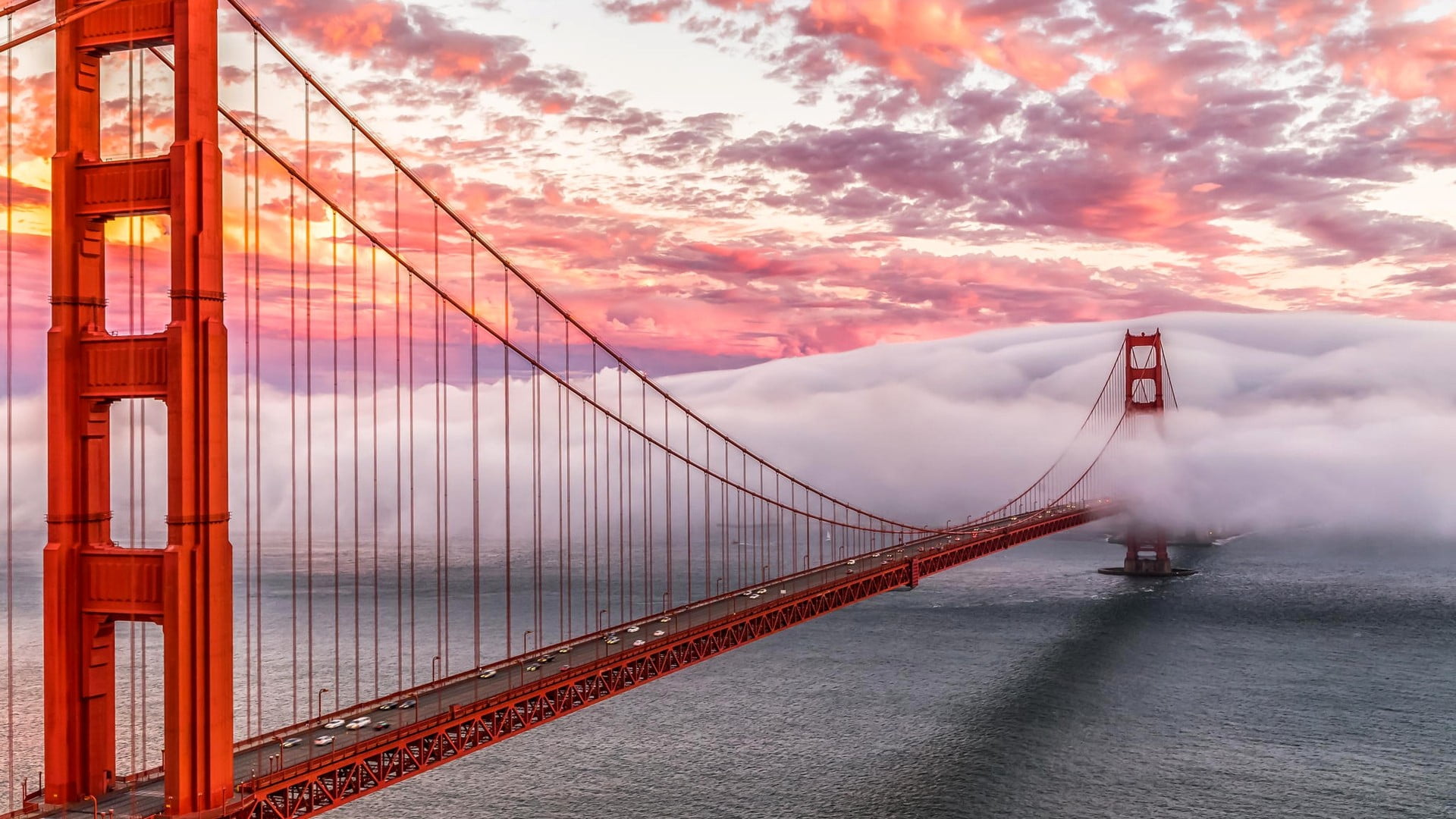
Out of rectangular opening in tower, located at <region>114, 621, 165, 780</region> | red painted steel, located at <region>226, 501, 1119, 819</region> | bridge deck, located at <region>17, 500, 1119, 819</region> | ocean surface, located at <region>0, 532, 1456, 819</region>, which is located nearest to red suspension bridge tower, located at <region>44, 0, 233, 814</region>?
bridge deck, located at <region>17, 500, 1119, 819</region>

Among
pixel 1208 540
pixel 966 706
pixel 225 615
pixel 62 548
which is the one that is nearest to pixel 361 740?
pixel 225 615

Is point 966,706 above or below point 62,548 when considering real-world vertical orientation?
below

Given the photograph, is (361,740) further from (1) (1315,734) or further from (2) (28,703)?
(2) (28,703)

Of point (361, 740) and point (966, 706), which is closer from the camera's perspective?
point (361, 740)

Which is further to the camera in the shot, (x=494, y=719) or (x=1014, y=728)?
(x=1014, y=728)

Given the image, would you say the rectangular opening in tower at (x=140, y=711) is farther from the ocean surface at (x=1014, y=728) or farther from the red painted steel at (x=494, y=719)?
the red painted steel at (x=494, y=719)

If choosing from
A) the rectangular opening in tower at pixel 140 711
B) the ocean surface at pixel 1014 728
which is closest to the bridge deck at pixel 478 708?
the ocean surface at pixel 1014 728

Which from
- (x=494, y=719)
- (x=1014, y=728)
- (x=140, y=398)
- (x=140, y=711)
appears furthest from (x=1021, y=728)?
(x=140, y=711)

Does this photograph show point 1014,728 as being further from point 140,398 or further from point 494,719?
point 140,398
